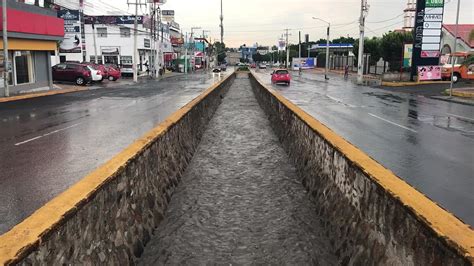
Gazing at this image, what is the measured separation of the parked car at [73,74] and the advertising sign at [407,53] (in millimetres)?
31682

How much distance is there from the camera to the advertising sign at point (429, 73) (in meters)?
43.4

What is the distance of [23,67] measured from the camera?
29.9 m

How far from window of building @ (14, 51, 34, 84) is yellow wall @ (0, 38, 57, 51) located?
511mm

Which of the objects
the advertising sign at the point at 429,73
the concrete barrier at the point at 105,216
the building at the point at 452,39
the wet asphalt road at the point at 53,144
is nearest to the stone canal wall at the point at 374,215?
the concrete barrier at the point at 105,216

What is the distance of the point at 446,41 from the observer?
63406 millimetres

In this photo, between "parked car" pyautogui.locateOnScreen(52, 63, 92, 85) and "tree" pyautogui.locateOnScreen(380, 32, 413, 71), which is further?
"tree" pyautogui.locateOnScreen(380, 32, 413, 71)

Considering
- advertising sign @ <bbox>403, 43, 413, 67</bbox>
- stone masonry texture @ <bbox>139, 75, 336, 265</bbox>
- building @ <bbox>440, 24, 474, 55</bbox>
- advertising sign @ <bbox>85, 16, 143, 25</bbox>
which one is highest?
advertising sign @ <bbox>85, 16, 143, 25</bbox>

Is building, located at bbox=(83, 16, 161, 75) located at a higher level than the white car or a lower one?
higher

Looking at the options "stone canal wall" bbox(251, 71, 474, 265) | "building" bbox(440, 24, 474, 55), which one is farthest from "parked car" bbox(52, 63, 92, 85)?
"building" bbox(440, 24, 474, 55)

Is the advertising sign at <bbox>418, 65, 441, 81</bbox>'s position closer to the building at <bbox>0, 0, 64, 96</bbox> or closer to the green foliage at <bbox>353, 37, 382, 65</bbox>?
the green foliage at <bbox>353, 37, 382, 65</bbox>

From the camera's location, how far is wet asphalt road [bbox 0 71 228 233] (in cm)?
691

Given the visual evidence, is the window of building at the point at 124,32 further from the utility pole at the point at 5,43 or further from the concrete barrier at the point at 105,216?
the concrete barrier at the point at 105,216

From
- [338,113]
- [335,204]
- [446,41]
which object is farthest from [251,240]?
[446,41]

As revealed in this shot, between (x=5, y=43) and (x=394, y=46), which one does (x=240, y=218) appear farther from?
(x=394, y=46)
